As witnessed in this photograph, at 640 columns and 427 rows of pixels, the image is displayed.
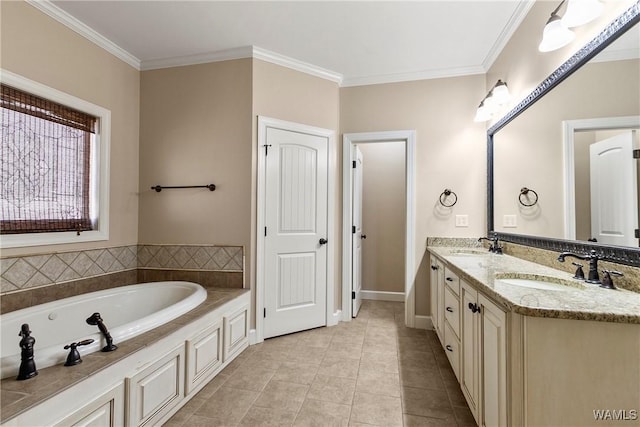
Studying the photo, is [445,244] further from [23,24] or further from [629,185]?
[23,24]

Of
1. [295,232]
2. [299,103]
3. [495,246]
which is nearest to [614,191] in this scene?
[495,246]

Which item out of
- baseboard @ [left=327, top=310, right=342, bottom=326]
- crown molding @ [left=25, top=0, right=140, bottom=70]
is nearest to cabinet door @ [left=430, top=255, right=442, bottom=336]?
baseboard @ [left=327, top=310, right=342, bottom=326]

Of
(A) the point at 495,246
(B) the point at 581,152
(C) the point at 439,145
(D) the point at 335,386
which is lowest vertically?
(D) the point at 335,386

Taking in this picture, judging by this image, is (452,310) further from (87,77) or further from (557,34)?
(87,77)

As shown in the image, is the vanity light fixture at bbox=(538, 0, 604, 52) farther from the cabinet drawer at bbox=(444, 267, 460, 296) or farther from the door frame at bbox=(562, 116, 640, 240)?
the cabinet drawer at bbox=(444, 267, 460, 296)

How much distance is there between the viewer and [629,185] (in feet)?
3.79

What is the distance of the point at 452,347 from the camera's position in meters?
1.85

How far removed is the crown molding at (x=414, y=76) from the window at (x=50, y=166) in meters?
2.42

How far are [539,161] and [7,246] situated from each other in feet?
11.6

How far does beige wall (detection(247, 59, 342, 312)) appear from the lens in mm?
2547

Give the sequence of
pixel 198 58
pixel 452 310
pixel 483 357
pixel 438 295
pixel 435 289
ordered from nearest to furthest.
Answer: pixel 483 357 → pixel 452 310 → pixel 438 295 → pixel 435 289 → pixel 198 58

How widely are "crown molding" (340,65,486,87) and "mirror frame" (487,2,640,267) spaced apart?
756 millimetres

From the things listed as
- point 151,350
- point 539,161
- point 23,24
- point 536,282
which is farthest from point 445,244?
point 23,24

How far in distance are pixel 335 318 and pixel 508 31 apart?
9.82 feet
